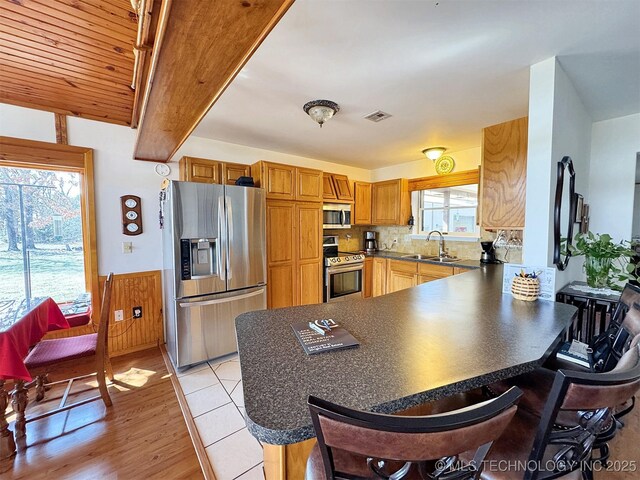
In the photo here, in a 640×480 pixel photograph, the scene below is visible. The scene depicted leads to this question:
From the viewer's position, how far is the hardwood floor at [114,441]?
1.45 metres

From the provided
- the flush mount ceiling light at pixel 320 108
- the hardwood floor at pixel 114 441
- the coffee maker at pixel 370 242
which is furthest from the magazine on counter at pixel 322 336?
the coffee maker at pixel 370 242

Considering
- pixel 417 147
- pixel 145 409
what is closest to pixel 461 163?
pixel 417 147

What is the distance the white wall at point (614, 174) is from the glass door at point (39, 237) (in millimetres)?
5209

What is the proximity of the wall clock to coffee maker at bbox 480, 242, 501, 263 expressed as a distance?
13.6ft

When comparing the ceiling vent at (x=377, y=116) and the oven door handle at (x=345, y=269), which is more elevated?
the ceiling vent at (x=377, y=116)

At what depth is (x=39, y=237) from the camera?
96.5 inches

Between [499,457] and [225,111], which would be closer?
[499,457]

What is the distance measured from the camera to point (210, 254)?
2537mm

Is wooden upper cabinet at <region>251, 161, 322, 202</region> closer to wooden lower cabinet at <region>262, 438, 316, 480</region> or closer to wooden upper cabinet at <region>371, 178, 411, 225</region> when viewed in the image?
wooden upper cabinet at <region>371, 178, 411, 225</region>

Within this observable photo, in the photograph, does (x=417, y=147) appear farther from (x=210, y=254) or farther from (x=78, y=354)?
(x=78, y=354)

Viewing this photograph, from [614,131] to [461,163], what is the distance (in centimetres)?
145

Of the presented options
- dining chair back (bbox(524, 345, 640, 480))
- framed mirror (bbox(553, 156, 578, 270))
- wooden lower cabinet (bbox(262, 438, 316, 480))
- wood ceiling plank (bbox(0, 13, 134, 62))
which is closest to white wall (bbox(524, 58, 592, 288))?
framed mirror (bbox(553, 156, 578, 270))

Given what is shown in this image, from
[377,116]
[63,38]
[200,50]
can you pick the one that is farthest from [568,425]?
[63,38]

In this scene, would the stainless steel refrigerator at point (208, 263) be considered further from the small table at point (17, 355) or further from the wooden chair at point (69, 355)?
the small table at point (17, 355)
